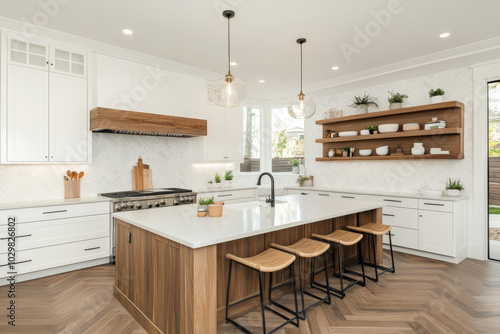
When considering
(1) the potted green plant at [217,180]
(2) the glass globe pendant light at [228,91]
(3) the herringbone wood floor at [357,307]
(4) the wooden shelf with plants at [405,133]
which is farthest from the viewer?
(1) the potted green plant at [217,180]

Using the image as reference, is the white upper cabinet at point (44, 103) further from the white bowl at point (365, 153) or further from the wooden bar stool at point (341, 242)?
the white bowl at point (365, 153)

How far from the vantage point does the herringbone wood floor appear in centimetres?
238

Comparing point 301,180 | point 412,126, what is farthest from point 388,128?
point 301,180

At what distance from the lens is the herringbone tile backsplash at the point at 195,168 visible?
3.79 m

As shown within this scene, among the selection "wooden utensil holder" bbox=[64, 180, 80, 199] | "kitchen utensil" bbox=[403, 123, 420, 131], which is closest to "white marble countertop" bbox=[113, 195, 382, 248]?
"wooden utensil holder" bbox=[64, 180, 80, 199]

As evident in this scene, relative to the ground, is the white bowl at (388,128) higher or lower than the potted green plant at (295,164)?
higher

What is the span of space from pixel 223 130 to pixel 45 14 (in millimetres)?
2960

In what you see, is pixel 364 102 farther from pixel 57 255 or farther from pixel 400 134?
pixel 57 255

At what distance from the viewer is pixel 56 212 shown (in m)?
3.42

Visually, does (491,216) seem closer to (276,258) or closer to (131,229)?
(276,258)

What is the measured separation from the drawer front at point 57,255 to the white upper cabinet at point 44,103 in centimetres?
103

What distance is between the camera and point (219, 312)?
2434mm

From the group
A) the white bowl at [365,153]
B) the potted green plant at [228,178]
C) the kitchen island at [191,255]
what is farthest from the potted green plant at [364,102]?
the potted green plant at [228,178]

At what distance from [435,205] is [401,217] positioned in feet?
1.62
